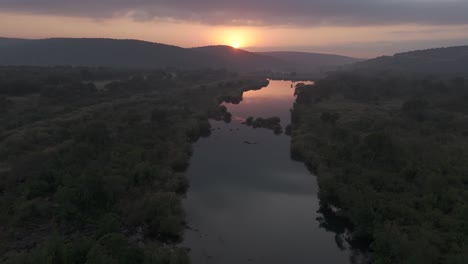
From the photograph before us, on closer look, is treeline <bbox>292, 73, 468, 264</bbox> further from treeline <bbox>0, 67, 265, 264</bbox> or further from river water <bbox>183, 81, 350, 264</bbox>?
treeline <bbox>0, 67, 265, 264</bbox>

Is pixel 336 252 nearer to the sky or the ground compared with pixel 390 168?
nearer to the ground

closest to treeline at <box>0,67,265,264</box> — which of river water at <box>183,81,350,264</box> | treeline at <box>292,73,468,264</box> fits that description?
river water at <box>183,81,350,264</box>

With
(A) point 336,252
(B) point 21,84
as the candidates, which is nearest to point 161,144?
(A) point 336,252

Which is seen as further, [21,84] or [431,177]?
[21,84]

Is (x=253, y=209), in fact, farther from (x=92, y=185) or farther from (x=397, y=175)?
(x=397, y=175)

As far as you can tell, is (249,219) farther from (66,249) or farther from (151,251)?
(66,249)

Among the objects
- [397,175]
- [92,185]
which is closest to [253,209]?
[92,185]
